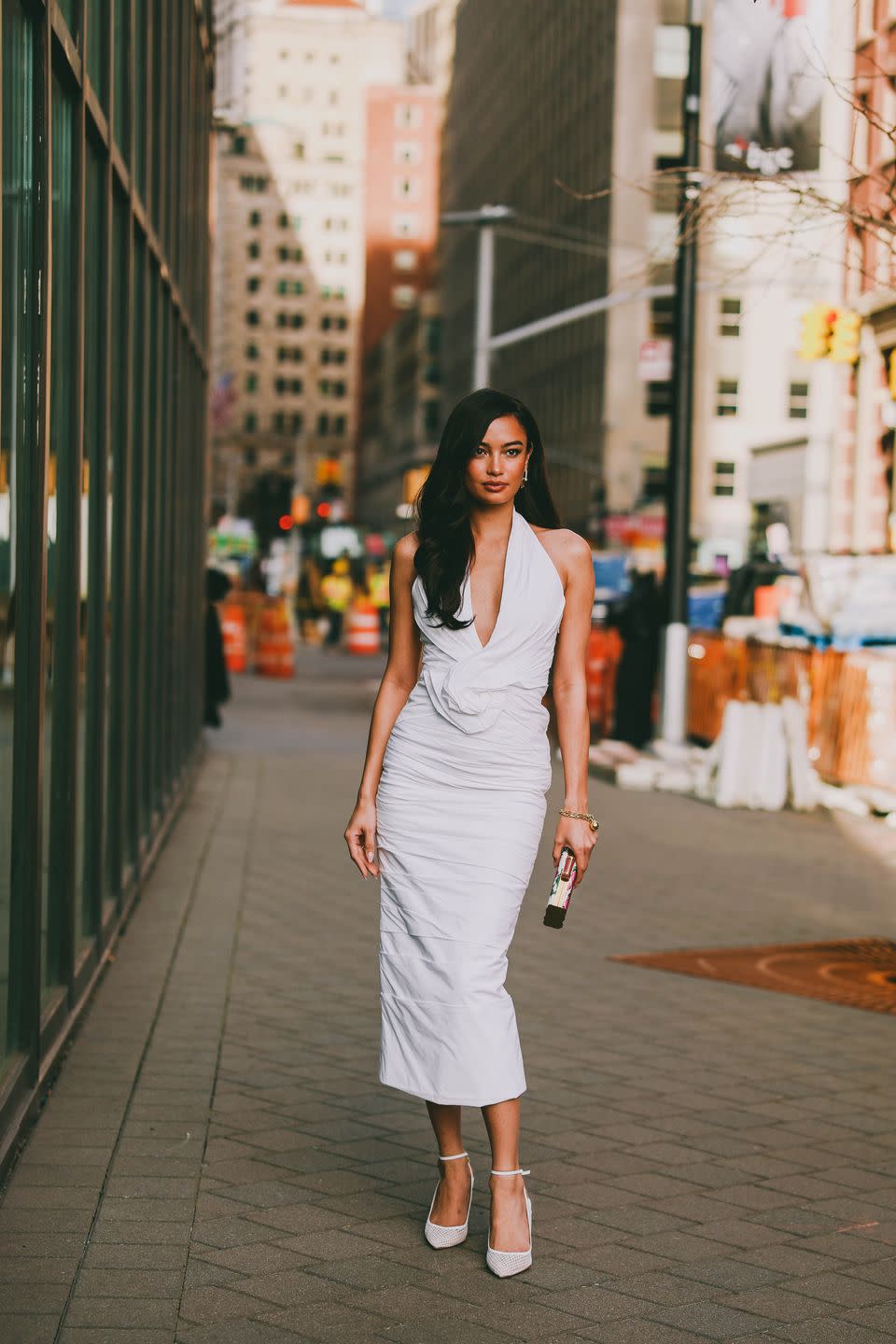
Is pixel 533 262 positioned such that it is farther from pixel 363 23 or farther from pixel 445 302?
pixel 363 23

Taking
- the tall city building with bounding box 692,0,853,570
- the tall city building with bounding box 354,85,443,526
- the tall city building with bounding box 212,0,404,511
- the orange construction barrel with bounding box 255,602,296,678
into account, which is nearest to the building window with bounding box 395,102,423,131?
the tall city building with bounding box 354,85,443,526

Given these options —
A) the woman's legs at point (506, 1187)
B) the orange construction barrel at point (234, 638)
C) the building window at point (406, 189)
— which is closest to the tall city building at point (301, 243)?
the building window at point (406, 189)

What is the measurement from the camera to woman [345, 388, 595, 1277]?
456cm

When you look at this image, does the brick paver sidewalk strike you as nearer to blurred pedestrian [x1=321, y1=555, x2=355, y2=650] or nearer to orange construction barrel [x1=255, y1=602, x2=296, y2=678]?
orange construction barrel [x1=255, y1=602, x2=296, y2=678]

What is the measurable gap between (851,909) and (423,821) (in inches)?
237

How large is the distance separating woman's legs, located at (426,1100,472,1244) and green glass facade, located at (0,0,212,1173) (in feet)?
3.62

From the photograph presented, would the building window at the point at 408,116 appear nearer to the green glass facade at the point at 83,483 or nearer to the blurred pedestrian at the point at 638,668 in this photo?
the blurred pedestrian at the point at 638,668

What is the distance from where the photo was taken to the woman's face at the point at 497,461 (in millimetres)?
4703

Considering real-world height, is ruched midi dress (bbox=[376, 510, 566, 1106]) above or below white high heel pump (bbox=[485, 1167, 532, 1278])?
above

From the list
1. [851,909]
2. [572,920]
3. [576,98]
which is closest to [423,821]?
[572,920]

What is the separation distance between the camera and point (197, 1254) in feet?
15.0

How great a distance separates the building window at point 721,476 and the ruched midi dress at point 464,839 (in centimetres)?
6708

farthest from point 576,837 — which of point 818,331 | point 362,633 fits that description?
point 362,633

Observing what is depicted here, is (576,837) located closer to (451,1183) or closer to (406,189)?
(451,1183)
